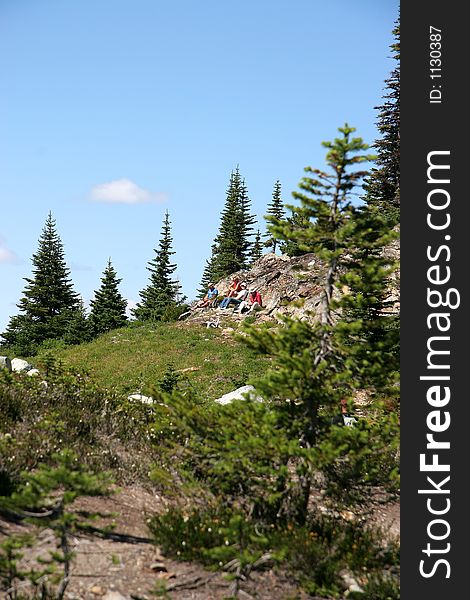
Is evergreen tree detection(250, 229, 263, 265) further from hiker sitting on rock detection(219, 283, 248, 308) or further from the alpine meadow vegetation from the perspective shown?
the alpine meadow vegetation

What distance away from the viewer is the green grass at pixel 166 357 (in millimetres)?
23766

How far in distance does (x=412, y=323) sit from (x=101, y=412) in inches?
284

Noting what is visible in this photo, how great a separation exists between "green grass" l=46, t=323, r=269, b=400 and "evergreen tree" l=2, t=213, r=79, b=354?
12.5m

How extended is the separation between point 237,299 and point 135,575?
105ft

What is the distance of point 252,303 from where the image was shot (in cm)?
3612

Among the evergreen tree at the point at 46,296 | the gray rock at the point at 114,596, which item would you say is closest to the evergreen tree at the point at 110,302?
the evergreen tree at the point at 46,296

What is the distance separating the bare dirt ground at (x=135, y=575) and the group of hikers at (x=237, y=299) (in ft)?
95.0

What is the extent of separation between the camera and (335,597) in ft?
19.4

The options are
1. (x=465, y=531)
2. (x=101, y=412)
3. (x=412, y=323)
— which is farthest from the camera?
(x=101, y=412)

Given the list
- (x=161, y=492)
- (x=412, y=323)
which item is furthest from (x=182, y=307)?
(x=412, y=323)

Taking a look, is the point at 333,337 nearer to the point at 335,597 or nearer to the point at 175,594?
the point at 335,597

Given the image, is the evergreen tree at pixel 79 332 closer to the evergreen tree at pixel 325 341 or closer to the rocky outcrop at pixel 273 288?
the rocky outcrop at pixel 273 288

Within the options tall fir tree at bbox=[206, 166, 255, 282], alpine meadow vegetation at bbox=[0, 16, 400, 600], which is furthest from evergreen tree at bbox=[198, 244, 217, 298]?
alpine meadow vegetation at bbox=[0, 16, 400, 600]

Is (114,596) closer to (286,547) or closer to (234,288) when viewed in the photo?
(286,547)
